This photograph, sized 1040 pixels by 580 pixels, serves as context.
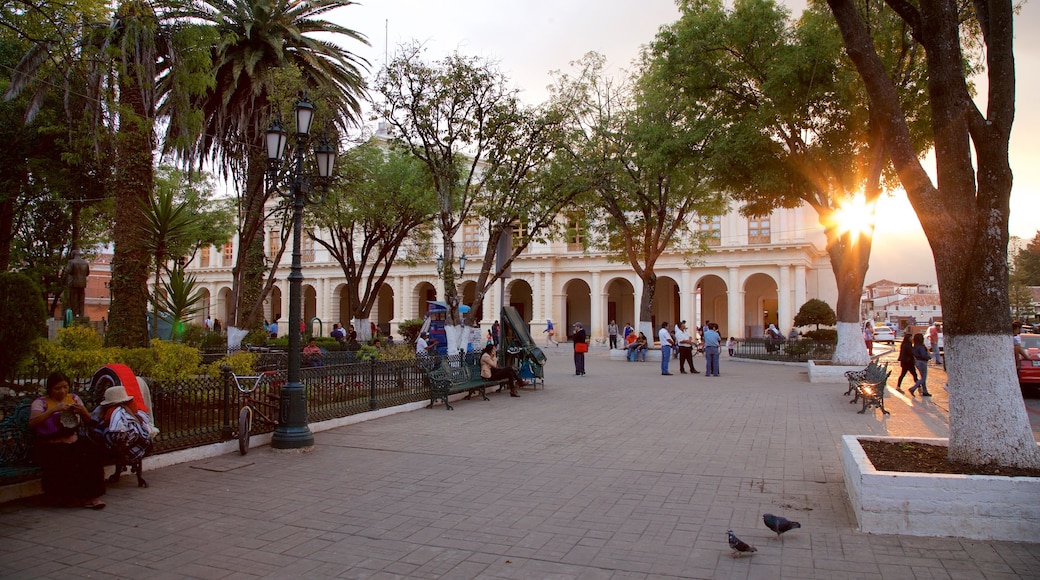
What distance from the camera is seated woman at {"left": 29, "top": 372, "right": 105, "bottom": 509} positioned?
542cm

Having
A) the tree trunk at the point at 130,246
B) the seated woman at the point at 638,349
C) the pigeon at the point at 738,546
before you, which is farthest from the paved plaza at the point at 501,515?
the seated woman at the point at 638,349

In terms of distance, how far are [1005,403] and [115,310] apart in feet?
32.8

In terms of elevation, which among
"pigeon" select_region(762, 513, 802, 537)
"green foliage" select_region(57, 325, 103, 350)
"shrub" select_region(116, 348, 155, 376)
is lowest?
"pigeon" select_region(762, 513, 802, 537)

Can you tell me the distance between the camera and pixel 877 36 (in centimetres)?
1598

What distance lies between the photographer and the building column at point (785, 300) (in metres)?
37.4

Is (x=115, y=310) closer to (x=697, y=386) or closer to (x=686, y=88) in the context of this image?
(x=697, y=386)

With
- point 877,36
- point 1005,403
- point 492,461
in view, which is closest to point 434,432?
point 492,461

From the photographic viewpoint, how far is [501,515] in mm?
5289

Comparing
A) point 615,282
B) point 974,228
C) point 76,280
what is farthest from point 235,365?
point 615,282

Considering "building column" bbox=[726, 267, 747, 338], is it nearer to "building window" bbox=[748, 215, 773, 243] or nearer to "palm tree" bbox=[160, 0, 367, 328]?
"building window" bbox=[748, 215, 773, 243]

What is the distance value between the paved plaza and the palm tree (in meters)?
9.41

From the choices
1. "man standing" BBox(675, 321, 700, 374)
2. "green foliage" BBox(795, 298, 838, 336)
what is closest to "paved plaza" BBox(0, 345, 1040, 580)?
"man standing" BBox(675, 321, 700, 374)

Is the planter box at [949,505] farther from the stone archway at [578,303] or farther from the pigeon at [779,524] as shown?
the stone archway at [578,303]

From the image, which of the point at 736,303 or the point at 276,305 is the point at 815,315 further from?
the point at 276,305
